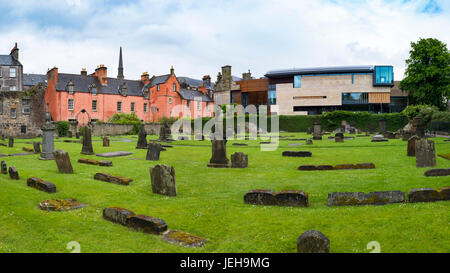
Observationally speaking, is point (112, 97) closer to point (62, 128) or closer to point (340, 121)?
point (62, 128)

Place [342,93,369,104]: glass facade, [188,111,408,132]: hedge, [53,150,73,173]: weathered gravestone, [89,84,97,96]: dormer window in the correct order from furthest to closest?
1. [342,93,369,104]: glass facade
2. [89,84,97,96]: dormer window
3. [188,111,408,132]: hedge
4. [53,150,73,173]: weathered gravestone

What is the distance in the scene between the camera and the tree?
159 ft

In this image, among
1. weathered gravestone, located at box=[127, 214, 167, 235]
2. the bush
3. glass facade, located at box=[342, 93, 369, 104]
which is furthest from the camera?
glass facade, located at box=[342, 93, 369, 104]

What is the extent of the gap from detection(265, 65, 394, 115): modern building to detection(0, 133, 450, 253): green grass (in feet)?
182

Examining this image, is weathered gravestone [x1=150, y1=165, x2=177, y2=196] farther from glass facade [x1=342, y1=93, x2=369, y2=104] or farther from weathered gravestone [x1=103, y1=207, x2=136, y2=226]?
glass facade [x1=342, y1=93, x2=369, y2=104]

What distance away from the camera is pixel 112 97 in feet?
206

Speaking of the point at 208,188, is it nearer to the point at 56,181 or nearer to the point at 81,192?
the point at 81,192

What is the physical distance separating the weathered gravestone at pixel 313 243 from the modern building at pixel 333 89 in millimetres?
63183

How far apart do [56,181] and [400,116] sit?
49448 mm

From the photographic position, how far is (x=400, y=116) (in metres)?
49.8

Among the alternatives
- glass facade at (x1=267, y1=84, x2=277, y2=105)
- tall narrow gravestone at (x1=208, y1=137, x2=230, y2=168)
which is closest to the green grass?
tall narrow gravestone at (x1=208, y1=137, x2=230, y2=168)

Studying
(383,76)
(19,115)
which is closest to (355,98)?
(383,76)


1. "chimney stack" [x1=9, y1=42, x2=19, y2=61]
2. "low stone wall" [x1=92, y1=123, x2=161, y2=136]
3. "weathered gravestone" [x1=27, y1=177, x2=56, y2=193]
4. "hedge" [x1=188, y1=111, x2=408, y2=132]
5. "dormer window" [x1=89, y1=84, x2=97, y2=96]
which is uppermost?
"chimney stack" [x1=9, y1=42, x2=19, y2=61]

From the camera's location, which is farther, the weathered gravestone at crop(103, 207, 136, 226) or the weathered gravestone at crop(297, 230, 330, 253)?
the weathered gravestone at crop(103, 207, 136, 226)
